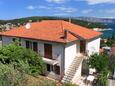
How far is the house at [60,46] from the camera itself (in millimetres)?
32969

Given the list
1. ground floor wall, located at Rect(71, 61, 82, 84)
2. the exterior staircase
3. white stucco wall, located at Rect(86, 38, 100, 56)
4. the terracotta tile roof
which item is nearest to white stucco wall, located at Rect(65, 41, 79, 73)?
the exterior staircase

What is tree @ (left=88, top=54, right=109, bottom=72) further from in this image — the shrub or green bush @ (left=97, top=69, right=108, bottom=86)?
the shrub

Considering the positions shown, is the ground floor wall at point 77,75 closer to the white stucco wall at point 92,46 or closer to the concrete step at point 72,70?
the concrete step at point 72,70

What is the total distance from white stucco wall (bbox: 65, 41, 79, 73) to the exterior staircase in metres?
0.58

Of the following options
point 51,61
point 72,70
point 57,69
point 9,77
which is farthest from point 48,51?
point 9,77

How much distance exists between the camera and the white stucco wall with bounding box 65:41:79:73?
33219mm

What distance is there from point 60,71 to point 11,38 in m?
13.4

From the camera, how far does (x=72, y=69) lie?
33.5 metres

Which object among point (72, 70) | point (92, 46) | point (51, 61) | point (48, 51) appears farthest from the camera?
point (92, 46)

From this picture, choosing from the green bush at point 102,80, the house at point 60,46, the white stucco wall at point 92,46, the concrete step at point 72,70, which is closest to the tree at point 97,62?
the green bush at point 102,80

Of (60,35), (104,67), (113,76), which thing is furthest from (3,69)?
(113,76)

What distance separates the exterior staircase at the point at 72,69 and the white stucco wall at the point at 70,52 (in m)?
0.58

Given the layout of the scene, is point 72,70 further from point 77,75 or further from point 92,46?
point 92,46

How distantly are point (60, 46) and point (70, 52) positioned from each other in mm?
2227
